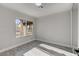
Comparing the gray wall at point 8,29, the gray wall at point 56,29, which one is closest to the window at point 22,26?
the gray wall at point 8,29

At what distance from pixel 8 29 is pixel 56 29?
1.42 metres

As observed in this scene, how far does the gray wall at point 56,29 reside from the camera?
1.43m

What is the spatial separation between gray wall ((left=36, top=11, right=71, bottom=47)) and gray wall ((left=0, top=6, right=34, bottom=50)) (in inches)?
14.3

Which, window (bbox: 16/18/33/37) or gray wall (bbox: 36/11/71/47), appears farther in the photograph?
window (bbox: 16/18/33/37)

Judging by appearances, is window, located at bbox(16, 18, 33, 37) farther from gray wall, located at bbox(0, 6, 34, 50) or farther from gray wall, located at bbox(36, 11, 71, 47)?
gray wall, located at bbox(36, 11, 71, 47)

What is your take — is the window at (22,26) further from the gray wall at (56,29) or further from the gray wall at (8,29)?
the gray wall at (56,29)

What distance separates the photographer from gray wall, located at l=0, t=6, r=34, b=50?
169 centimetres

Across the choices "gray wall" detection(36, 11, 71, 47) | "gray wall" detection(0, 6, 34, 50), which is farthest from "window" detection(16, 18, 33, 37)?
"gray wall" detection(36, 11, 71, 47)

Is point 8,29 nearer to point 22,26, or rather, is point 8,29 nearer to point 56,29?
point 22,26

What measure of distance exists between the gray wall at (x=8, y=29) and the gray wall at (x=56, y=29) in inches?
14.3

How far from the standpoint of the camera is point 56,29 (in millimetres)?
1524

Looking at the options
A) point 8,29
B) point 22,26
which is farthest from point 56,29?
point 8,29

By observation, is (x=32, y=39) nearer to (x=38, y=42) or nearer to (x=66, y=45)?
(x=38, y=42)

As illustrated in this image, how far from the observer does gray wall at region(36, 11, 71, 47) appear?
1.43 m
